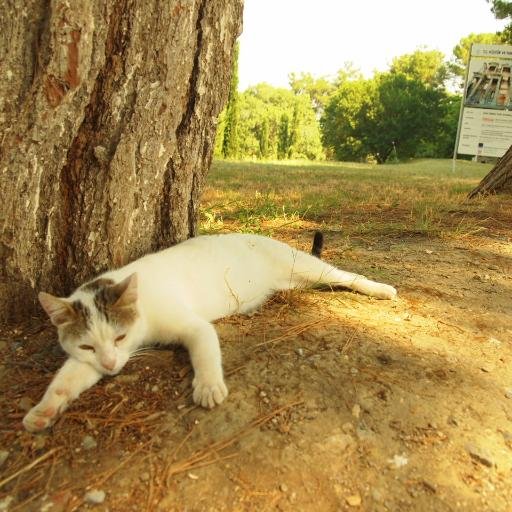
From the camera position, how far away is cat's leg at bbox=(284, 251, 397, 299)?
2574 millimetres

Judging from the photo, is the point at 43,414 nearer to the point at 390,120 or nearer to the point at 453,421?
the point at 453,421

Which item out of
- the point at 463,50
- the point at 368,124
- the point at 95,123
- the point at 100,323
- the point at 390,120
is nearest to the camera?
the point at 100,323

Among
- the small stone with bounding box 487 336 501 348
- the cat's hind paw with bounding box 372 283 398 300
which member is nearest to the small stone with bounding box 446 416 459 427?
the small stone with bounding box 487 336 501 348

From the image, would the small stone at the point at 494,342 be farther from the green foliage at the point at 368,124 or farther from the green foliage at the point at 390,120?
the green foliage at the point at 390,120

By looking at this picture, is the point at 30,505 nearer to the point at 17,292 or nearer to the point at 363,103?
the point at 17,292

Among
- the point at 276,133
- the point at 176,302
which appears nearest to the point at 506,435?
the point at 176,302

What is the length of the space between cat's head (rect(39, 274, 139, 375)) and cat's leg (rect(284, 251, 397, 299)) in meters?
1.10

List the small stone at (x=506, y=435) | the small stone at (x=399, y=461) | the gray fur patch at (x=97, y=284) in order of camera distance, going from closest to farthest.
A: the small stone at (x=399, y=461)
the small stone at (x=506, y=435)
the gray fur patch at (x=97, y=284)

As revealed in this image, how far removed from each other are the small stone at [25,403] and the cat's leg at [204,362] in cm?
59

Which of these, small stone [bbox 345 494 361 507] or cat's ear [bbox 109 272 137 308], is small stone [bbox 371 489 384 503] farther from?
cat's ear [bbox 109 272 137 308]

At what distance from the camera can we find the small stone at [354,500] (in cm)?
124

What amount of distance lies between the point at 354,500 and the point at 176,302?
3.82 ft

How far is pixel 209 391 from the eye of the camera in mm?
1594

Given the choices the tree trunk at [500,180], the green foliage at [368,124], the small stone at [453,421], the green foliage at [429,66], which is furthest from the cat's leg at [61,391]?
the green foliage at [429,66]
